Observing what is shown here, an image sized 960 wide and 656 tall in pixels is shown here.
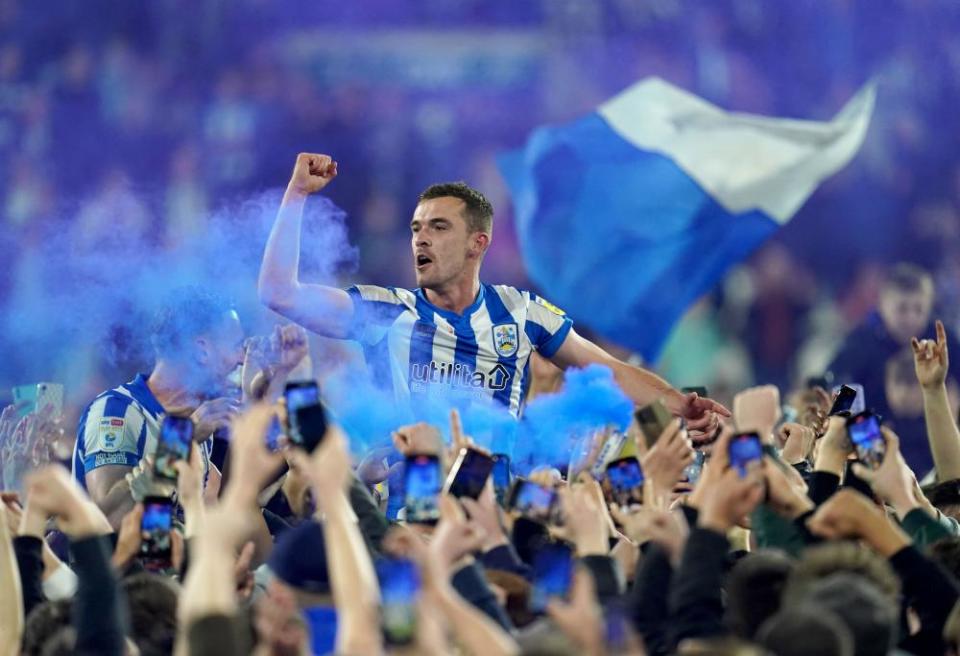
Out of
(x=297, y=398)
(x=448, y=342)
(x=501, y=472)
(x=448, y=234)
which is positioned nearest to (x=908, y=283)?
(x=448, y=234)

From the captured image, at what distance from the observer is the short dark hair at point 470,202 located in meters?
7.07

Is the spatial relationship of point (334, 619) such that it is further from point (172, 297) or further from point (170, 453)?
point (172, 297)

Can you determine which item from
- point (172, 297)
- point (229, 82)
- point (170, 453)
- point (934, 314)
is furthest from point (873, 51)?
point (170, 453)

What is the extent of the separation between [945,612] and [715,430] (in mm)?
2463

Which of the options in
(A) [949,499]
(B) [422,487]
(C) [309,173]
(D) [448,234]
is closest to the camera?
(B) [422,487]

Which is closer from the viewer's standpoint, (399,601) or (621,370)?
(399,601)

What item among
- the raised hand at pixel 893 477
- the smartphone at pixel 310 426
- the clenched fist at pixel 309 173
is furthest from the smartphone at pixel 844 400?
the smartphone at pixel 310 426

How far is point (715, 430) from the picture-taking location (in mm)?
6414

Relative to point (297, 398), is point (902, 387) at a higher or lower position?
lower

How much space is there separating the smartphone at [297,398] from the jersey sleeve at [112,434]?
83.6 inches

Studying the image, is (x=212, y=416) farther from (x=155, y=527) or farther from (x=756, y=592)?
(x=756, y=592)

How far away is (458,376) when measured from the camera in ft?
22.3

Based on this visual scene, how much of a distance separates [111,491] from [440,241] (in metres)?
1.80

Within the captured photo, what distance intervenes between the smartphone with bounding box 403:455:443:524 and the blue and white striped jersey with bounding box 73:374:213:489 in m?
2.32
